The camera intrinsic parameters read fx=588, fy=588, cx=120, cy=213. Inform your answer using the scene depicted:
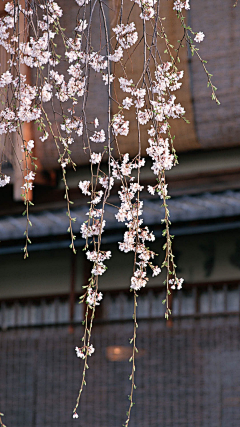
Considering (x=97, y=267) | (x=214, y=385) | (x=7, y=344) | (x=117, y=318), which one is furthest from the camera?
(x=7, y=344)

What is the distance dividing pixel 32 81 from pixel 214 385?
12.3 feet

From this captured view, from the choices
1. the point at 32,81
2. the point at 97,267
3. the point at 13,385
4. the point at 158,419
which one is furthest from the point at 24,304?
the point at 97,267

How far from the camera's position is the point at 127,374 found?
5887 millimetres

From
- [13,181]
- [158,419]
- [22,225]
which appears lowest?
[158,419]

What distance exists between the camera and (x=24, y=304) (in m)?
6.48

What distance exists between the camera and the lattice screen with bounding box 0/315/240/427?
5488 mm

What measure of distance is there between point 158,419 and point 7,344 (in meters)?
1.90

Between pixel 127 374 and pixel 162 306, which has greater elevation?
pixel 162 306

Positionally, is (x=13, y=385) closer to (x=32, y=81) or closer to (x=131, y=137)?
(x=131, y=137)

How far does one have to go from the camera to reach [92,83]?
6301 millimetres

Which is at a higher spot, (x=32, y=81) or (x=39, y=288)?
(x=32, y=81)

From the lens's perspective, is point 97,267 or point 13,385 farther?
point 13,385

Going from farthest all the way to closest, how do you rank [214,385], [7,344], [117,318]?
[7,344] → [117,318] → [214,385]

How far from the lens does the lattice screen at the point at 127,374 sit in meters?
5.49
